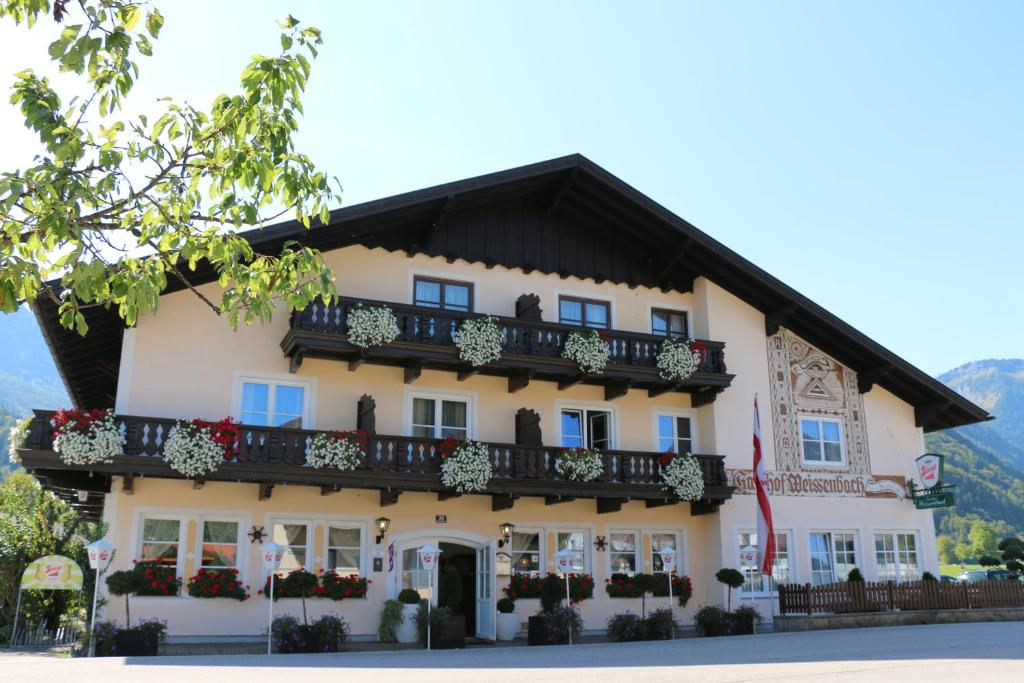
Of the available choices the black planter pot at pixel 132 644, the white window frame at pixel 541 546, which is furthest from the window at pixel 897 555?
the black planter pot at pixel 132 644

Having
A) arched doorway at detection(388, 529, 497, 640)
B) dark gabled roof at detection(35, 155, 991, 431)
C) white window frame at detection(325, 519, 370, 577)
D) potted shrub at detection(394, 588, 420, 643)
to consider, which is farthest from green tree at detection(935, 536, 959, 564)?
white window frame at detection(325, 519, 370, 577)

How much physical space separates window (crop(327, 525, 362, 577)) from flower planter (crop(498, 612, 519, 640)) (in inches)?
119

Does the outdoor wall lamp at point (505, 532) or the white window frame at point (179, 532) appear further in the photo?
the outdoor wall lamp at point (505, 532)

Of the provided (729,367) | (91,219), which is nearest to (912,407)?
(729,367)

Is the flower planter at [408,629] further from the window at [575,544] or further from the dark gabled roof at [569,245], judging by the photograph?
the dark gabled roof at [569,245]

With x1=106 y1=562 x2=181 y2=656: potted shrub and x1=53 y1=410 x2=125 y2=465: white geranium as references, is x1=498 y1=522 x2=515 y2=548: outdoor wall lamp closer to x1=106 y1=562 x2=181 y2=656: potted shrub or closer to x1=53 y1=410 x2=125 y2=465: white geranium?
x1=106 y1=562 x2=181 y2=656: potted shrub

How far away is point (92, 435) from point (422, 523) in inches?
258

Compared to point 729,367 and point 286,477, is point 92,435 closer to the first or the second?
point 286,477

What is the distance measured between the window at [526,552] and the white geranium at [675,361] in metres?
4.47

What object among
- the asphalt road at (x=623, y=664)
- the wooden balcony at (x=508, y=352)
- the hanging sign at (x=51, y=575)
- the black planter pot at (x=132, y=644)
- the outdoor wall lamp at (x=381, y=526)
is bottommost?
the asphalt road at (x=623, y=664)

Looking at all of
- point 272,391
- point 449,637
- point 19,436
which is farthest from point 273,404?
point 449,637

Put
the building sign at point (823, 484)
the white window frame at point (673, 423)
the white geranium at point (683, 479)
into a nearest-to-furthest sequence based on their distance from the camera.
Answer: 1. the white geranium at point (683, 479)
2. the white window frame at point (673, 423)
3. the building sign at point (823, 484)

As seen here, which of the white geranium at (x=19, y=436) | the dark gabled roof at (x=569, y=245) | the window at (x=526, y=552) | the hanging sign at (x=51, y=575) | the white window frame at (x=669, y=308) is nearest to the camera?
the white geranium at (x=19, y=436)

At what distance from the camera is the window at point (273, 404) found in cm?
1877
